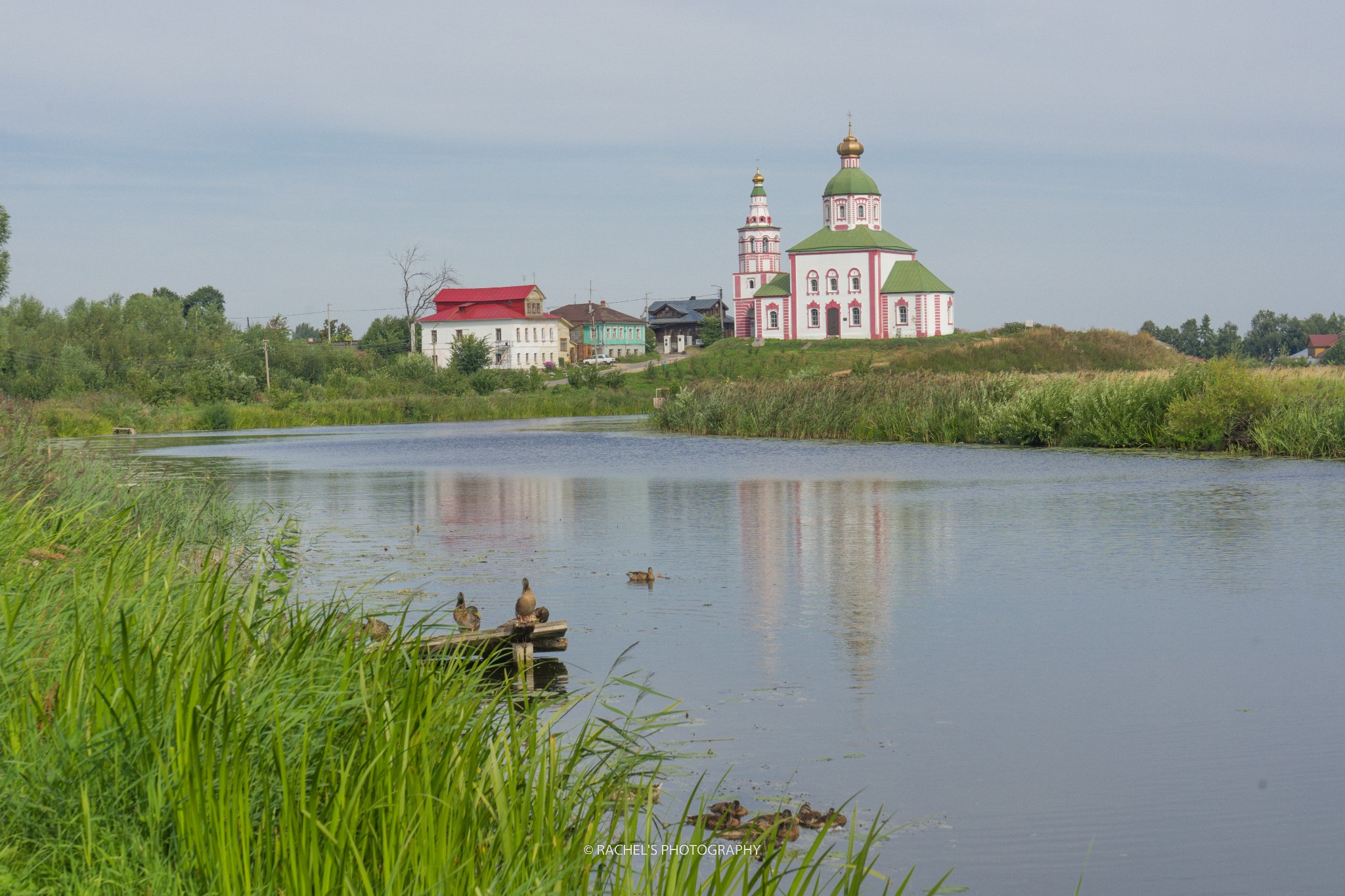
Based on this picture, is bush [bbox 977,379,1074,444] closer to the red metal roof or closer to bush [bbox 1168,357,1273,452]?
bush [bbox 1168,357,1273,452]

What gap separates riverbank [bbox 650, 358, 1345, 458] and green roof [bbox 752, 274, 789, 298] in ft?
192

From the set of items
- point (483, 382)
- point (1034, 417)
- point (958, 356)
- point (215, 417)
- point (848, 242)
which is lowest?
point (1034, 417)

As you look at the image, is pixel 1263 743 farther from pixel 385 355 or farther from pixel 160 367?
pixel 385 355

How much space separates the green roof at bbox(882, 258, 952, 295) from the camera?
327 ft

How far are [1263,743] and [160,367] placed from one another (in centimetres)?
7417

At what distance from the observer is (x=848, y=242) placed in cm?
10194

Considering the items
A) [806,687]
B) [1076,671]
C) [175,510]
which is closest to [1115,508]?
[1076,671]

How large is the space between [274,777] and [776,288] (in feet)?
341

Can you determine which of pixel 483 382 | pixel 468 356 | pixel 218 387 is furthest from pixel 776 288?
pixel 218 387

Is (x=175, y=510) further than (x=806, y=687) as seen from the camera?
Yes

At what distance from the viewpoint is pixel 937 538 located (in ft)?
56.4

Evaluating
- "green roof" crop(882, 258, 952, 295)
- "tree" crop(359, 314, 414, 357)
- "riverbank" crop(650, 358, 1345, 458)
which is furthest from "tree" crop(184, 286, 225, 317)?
"riverbank" crop(650, 358, 1345, 458)

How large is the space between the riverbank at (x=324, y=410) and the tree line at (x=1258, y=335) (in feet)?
303

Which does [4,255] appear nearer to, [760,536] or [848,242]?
[760,536]
